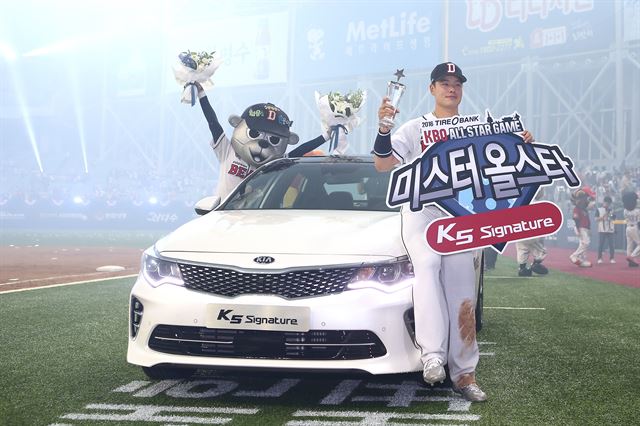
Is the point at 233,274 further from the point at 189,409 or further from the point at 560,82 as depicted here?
the point at 560,82

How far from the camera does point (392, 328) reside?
3.98 metres

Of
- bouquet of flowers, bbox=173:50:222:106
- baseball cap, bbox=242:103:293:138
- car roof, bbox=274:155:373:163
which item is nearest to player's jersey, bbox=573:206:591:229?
baseball cap, bbox=242:103:293:138

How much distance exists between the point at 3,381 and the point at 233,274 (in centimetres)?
184

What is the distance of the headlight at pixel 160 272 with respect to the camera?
424 cm

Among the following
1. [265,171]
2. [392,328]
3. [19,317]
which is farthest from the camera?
[19,317]

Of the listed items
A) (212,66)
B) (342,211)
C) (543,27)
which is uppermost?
(543,27)

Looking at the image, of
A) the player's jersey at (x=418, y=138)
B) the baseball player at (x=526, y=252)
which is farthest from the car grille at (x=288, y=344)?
the baseball player at (x=526, y=252)

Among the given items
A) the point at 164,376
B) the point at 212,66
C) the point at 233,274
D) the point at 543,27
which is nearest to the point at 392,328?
the point at 233,274

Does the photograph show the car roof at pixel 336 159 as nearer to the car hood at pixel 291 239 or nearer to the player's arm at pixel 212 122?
the car hood at pixel 291 239

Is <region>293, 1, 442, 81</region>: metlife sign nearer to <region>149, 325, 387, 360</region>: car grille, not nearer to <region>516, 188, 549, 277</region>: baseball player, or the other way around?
<region>516, 188, 549, 277</region>: baseball player

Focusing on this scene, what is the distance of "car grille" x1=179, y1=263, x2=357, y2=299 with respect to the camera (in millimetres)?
4004

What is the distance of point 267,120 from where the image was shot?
734 cm

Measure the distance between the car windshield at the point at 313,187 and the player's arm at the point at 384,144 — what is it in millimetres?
718
